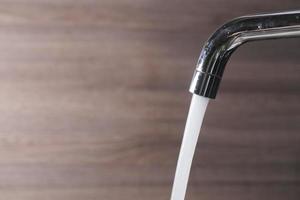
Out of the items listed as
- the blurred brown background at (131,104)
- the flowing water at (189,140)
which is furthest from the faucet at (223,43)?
the blurred brown background at (131,104)

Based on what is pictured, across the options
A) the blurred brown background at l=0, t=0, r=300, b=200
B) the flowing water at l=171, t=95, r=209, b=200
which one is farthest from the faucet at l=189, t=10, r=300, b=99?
the blurred brown background at l=0, t=0, r=300, b=200

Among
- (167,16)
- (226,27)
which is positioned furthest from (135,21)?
(226,27)

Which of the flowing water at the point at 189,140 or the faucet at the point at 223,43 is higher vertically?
the faucet at the point at 223,43

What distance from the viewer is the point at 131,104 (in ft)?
2.24

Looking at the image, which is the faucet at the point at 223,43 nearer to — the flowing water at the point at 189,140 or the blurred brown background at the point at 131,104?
the flowing water at the point at 189,140

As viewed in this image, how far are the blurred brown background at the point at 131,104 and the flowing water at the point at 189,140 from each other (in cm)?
12

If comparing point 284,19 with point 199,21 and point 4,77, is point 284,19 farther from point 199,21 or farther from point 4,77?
point 4,77

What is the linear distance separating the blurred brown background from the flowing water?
0.40ft

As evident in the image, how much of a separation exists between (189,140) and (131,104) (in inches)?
6.2

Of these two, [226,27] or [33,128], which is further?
[33,128]

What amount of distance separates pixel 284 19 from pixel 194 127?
19cm

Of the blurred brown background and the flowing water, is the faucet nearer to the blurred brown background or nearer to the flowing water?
the flowing water

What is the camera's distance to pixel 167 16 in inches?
26.6

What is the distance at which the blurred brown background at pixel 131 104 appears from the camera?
65 cm
